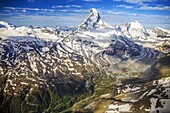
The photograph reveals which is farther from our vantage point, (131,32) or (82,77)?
(131,32)

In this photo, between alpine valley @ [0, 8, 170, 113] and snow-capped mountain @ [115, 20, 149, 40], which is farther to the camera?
snow-capped mountain @ [115, 20, 149, 40]

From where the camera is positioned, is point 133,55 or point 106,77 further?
point 133,55

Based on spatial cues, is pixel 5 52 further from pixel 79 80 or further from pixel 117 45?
pixel 117 45

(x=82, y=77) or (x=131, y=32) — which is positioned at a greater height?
(x=131, y=32)

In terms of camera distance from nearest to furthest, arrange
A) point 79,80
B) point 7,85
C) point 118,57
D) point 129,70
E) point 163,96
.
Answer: point 163,96 → point 7,85 → point 79,80 → point 129,70 → point 118,57

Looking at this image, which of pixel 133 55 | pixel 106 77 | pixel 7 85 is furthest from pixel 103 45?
pixel 7 85

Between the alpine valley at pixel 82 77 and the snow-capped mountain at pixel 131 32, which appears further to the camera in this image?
the snow-capped mountain at pixel 131 32

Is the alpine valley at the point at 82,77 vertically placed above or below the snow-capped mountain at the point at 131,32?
below

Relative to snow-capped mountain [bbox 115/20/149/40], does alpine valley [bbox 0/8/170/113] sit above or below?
below
